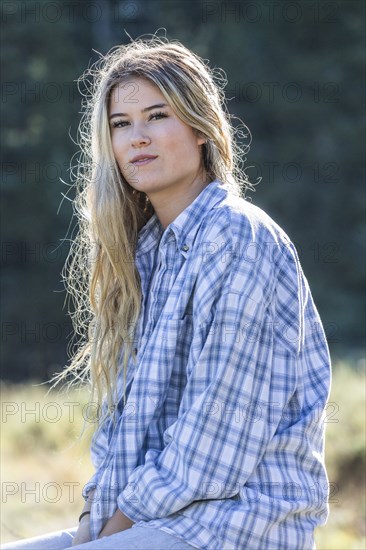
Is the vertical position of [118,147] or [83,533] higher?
[118,147]

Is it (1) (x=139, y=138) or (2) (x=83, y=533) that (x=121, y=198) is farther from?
(2) (x=83, y=533)

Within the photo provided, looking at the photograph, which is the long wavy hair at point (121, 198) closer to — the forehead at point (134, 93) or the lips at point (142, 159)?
the forehead at point (134, 93)

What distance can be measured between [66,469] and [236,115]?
13.4m

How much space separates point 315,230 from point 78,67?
226 inches

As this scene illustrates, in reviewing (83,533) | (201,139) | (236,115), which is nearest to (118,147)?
(201,139)

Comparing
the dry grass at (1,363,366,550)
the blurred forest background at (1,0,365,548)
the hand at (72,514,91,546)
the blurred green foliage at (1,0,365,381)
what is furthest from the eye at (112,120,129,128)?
the blurred forest background at (1,0,365,548)

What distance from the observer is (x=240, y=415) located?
2.14 m

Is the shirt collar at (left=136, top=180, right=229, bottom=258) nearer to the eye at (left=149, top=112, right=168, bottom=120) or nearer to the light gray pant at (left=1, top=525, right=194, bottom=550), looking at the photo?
the eye at (left=149, top=112, right=168, bottom=120)

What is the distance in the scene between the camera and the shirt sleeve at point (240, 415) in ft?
7.00

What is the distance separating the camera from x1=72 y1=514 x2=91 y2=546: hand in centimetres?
238

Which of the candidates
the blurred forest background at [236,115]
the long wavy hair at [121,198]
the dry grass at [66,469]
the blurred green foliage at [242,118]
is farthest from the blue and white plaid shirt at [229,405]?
the blurred forest background at [236,115]

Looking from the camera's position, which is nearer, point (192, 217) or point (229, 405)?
point (229, 405)

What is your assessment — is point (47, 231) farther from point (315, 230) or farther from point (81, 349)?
point (81, 349)

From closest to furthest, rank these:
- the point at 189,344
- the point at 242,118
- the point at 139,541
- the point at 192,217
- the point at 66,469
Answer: the point at 139,541
the point at 189,344
the point at 192,217
the point at 66,469
the point at 242,118
